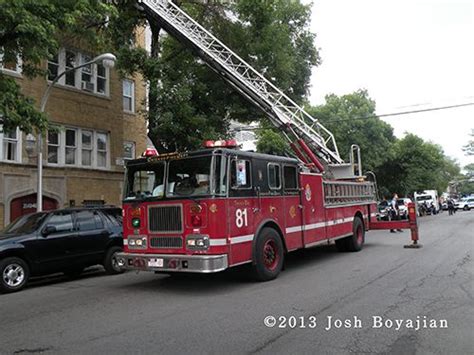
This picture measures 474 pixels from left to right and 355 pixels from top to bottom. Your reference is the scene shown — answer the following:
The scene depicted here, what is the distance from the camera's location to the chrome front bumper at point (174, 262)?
778 cm

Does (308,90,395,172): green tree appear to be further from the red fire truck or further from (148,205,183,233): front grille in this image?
(148,205,183,233): front grille

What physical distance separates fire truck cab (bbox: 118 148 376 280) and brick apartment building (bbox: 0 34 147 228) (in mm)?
8357

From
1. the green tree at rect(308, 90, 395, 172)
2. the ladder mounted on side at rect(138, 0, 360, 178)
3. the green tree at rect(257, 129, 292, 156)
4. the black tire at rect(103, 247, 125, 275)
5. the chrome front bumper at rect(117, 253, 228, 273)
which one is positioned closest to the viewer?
the chrome front bumper at rect(117, 253, 228, 273)

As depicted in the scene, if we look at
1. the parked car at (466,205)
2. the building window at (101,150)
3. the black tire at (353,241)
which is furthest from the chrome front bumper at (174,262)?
the parked car at (466,205)

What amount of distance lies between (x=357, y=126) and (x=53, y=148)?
78.7 feet

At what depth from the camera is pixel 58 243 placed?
1016 centimetres

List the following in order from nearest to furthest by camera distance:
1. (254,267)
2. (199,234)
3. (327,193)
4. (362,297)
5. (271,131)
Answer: (362,297) < (199,234) < (254,267) < (327,193) < (271,131)

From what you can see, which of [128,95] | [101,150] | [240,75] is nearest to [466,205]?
[128,95]

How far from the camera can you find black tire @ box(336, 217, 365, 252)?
1359 cm

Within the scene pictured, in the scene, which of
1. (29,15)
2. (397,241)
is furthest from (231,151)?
(397,241)

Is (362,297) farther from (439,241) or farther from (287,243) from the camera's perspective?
(439,241)

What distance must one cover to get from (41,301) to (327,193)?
7.12 meters

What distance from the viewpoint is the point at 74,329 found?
6.07m

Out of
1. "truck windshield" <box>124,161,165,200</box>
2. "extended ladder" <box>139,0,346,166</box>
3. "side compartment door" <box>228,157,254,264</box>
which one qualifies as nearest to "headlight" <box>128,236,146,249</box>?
"truck windshield" <box>124,161,165,200</box>
